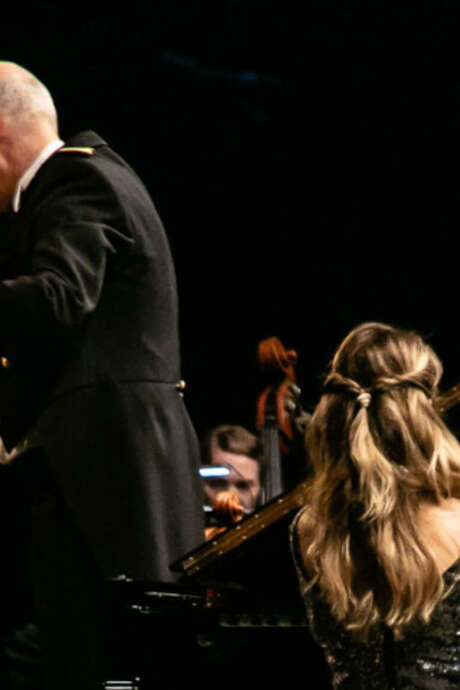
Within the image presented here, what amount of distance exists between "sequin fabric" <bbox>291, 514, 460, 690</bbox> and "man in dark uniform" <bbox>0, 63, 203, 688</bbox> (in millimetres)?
412

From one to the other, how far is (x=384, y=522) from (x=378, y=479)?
0.08 m

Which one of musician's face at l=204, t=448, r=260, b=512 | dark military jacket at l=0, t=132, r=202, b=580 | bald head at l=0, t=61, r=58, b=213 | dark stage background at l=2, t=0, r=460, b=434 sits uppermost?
bald head at l=0, t=61, r=58, b=213

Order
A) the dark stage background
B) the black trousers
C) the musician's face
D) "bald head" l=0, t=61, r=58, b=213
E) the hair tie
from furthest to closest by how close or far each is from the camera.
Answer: the dark stage background, the musician's face, "bald head" l=0, t=61, r=58, b=213, the hair tie, the black trousers

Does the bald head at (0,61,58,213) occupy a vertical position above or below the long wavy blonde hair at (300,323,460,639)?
above

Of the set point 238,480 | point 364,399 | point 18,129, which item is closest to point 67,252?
point 18,129

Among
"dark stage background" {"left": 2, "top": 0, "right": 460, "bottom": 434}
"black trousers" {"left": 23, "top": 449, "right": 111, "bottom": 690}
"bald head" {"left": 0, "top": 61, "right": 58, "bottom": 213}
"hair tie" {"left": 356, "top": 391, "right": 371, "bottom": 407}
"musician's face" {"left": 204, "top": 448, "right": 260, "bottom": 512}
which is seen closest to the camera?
"black trousers" {"left": 23, "top": 449, "right": 111, "bottom": 690}

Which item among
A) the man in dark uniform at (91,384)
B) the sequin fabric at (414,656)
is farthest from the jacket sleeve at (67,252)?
the sequin fabric at (414,656)

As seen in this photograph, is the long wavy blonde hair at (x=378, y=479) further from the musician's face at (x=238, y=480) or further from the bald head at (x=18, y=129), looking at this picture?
the musician's face at (x=238, y=480)

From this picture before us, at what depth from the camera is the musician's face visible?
5180 millimetres

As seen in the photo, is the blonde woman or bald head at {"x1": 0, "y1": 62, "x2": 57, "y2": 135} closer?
the blonde woman

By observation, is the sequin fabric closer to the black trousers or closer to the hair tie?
the hair tie

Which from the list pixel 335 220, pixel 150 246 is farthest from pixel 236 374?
pixel 150 246

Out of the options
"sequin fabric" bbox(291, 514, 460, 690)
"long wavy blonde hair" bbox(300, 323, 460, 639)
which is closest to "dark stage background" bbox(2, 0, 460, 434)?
"long wavy blonde hair" bbox(300, 323, 460, 639)

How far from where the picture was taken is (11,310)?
2.21 meters
